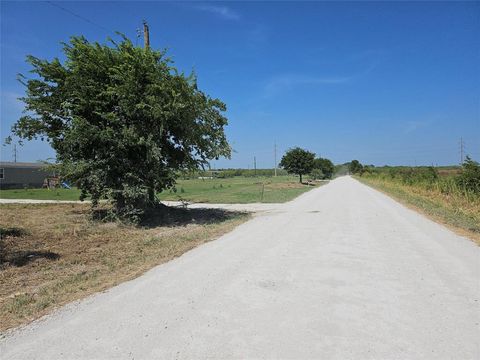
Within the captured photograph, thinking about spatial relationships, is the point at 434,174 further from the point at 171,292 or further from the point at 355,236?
the point at 171,292

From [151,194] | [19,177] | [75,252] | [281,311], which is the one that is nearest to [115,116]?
[151,194]

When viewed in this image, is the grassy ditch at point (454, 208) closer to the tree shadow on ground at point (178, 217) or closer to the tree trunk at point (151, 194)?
the tree shadow on ground at point (178, 217)

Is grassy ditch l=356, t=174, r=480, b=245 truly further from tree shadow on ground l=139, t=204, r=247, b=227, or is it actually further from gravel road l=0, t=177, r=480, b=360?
tree shadow on ground l=139, t=204, r=247, b=227

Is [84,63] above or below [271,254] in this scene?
above

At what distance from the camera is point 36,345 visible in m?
3.98

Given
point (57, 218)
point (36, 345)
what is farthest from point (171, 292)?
point (57, 218)

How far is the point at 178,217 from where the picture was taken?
52.0 ft

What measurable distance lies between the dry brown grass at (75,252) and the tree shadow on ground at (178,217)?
0.04 m

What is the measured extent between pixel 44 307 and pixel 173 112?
27.9 ft

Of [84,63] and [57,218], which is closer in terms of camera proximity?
[84,63]

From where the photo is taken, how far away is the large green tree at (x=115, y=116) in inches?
500

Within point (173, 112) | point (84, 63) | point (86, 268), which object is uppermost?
point (84, 63)

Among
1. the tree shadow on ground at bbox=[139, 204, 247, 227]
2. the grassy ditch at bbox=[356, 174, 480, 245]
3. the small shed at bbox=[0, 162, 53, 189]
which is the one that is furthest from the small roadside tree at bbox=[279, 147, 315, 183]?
the tree shadow on ground at bbox=[139, 204, 247, 227]

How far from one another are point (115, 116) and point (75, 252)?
5.48m
